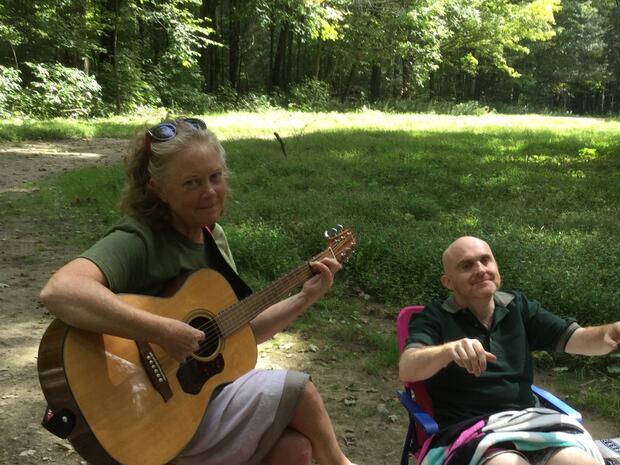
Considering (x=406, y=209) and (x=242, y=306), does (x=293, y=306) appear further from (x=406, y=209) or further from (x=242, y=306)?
(x=406, y=209)

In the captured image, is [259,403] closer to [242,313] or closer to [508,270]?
[242,313]

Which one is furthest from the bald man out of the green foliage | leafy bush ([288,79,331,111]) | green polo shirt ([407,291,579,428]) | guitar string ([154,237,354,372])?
leafy bush ([288,79,331,111])

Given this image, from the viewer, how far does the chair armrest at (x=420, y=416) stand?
89.2 inches

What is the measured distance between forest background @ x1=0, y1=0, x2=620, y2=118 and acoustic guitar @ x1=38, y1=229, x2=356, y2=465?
48.5ft

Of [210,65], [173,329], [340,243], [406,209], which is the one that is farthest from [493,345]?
[210,65]

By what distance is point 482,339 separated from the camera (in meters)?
2.50

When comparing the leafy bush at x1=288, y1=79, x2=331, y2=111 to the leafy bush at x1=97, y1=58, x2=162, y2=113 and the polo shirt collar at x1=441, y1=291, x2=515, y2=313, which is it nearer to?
the leafy bush at x1=97, y1=58, x2=162, y2=113

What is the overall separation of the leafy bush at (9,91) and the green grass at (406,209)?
198 centimetres

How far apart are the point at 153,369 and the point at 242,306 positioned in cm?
48

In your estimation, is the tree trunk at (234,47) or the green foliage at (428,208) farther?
the tree trunk at (234,47)

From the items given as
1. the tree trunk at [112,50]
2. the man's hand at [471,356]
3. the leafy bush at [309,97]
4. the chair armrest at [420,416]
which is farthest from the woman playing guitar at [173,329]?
the leafy bush at [309,97]

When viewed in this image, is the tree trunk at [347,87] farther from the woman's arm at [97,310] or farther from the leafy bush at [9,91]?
the woman's arm at [97,310]

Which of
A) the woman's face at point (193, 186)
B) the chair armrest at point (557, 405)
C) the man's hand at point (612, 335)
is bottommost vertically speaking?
the chair armrest at point (557, 405)

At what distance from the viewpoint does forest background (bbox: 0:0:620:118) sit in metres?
17.6
